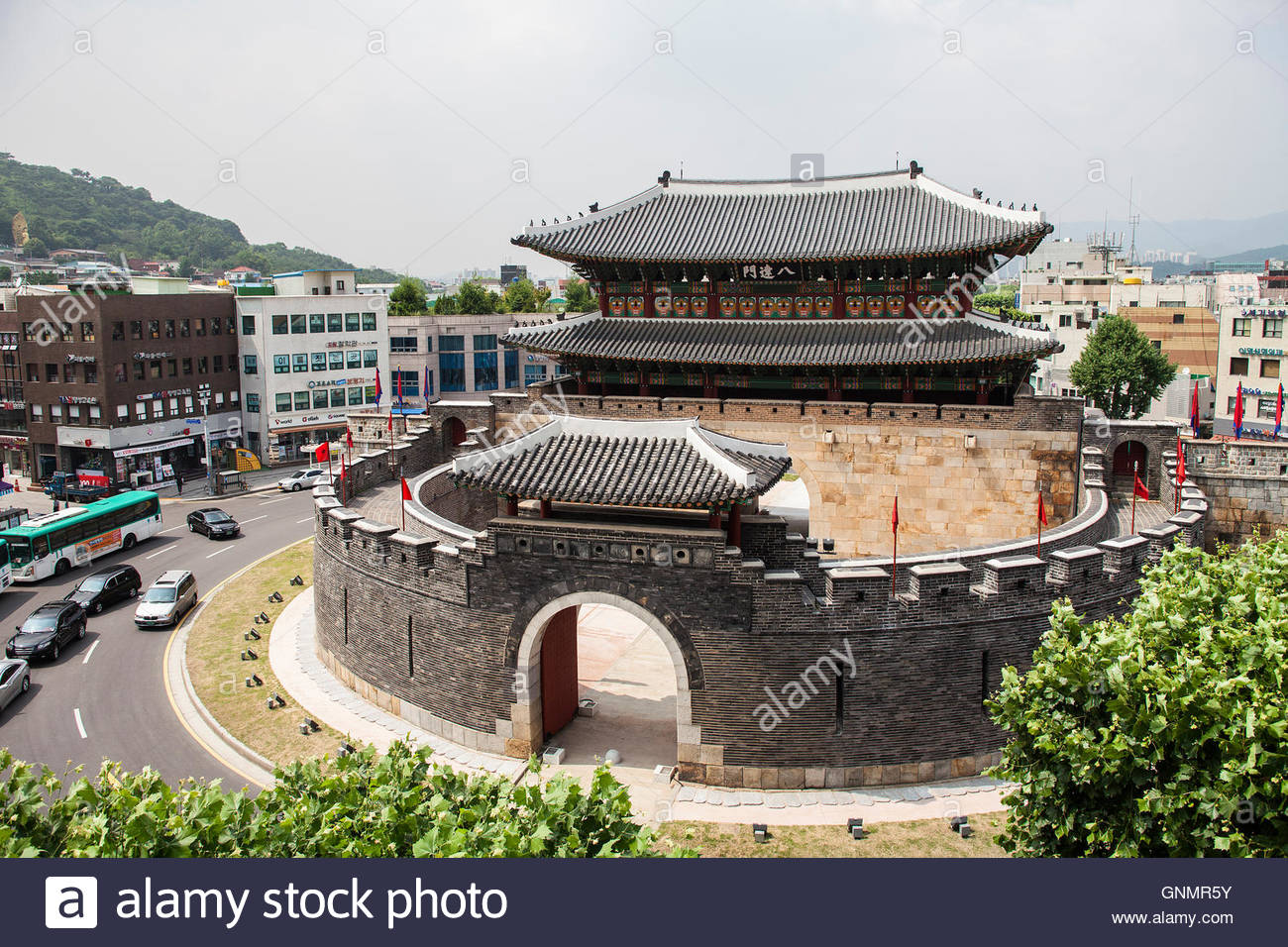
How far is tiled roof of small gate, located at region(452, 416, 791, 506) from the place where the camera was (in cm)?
1888

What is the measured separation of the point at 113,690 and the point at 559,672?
1441 centimetres

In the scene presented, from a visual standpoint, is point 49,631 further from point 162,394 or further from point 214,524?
point 162,394

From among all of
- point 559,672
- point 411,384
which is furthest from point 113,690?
point 411,384

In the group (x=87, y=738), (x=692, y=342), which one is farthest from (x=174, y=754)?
(x=692, y=342)

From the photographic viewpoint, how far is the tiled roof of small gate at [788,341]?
30.4 metres

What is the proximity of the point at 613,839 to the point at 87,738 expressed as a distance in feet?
64.1

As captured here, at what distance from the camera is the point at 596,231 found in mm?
35125

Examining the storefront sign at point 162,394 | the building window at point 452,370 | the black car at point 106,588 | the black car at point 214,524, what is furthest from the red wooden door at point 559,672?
the building window at point 452,370

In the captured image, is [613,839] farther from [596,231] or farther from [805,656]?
[596,231]

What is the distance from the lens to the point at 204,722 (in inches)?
966

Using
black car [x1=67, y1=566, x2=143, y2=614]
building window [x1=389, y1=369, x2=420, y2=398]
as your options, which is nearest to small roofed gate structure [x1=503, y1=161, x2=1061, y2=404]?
black car [x1=67, y1=566, x2=143, y2=614]

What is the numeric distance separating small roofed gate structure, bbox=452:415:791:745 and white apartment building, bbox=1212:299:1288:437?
6445cm

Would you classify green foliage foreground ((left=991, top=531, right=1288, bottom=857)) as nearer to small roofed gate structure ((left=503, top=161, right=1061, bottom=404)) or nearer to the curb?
the curb

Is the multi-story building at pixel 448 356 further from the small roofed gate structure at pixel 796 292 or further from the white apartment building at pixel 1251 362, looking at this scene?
the white apartment building at pixel 1251 362
